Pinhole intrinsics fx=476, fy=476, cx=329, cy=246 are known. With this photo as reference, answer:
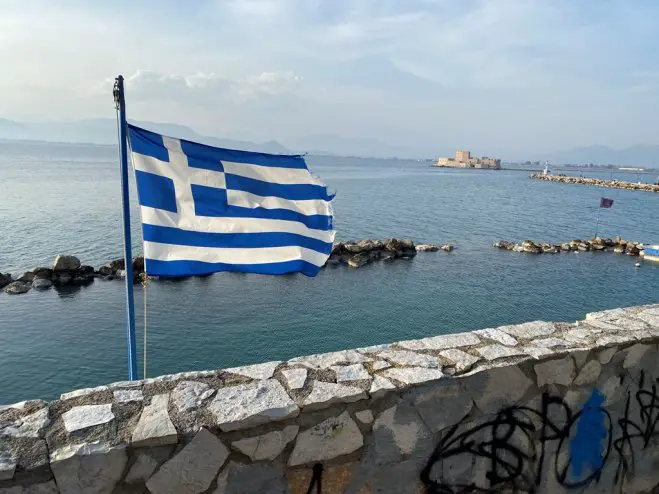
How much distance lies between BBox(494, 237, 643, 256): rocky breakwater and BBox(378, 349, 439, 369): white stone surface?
3368cm

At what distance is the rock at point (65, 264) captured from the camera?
24.0m

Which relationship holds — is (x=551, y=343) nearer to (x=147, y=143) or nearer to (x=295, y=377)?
(x=295, y=377)

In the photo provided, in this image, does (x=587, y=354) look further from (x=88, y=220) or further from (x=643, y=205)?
(x=643, y=205)

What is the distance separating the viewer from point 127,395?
99.2 inches

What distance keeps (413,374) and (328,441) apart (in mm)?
665

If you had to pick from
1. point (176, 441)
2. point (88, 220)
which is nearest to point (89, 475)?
point (176, 441)

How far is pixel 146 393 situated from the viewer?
101 inches

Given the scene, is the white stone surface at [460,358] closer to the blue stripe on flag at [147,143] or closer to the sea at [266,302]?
the blue stripe on flag at [147,143]

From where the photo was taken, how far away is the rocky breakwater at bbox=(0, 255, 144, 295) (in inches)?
884

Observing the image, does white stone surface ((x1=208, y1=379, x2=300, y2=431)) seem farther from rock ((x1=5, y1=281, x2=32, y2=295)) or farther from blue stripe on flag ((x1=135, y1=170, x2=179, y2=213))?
rock ((x1=5, y1=281, x2=32, y2=295))

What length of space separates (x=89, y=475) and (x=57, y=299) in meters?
22.2

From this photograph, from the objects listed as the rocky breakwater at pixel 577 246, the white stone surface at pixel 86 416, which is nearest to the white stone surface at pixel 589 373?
the white stone surface at pixel 86 416

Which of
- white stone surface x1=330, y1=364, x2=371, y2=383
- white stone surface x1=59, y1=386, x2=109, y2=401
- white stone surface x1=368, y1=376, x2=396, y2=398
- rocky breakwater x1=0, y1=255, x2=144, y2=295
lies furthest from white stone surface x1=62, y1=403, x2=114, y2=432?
rocky breakwater x1=0, y1=255, x2=144, y2=295

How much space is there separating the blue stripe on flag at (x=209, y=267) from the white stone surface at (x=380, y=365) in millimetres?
2325
